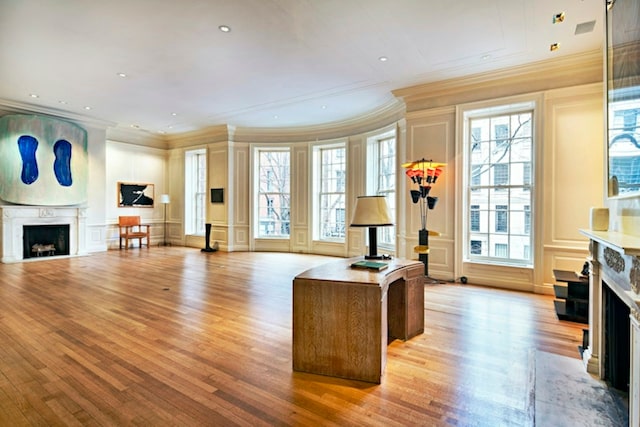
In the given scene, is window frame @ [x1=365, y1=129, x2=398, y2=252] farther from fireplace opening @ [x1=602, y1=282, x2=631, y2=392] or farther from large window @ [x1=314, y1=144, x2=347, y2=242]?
fireplace opening @ [x1=602, y1=282, x2=631, y2=392]

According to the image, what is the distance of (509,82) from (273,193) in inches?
232

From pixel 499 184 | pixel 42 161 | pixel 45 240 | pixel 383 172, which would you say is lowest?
pixel 45 240

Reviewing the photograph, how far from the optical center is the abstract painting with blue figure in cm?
670

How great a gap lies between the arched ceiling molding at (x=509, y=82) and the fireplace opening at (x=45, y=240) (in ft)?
26.6

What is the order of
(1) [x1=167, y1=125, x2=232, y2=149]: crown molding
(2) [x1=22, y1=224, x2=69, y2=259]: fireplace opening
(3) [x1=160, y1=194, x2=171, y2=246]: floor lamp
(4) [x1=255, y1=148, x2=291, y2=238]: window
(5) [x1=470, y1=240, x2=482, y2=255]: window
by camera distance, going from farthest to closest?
1. (3) [x1=160, y1=194, x2=171, y2=246]: floor lamp
2. (4) [x1=255, y1=148, x2=291, y2=238]: window
3. (1) [x1=167, y1=125, x2=232, y2=149]: crown molding
4. (2) [x1=22, y1=224, x2=69, y2=259]: fireplace opening
5. (5) [x1=470, y1=240, x2=482, y2=255]: window

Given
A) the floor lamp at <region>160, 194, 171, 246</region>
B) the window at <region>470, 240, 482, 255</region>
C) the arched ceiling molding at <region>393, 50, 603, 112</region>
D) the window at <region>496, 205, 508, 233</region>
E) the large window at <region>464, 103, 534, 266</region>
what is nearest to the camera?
the arched ceiling molding at <region>393, 50, 603, 112</region>

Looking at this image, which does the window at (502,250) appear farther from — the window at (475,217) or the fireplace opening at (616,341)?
the fireplace opening at (616,341)

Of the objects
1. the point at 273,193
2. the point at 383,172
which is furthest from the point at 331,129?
the point at 273,193

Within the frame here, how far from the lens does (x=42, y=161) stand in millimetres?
7121

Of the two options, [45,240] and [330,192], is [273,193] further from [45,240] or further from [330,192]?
[45,240]

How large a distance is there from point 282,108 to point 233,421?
6.05 metres

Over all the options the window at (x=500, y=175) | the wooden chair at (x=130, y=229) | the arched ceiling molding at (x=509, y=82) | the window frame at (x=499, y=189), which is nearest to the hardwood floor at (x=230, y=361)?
the window frame at (x=499, y=189)

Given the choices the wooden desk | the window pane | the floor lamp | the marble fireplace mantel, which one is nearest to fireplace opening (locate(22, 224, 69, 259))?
the floor lamp

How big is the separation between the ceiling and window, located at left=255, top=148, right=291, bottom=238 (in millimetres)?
2480
